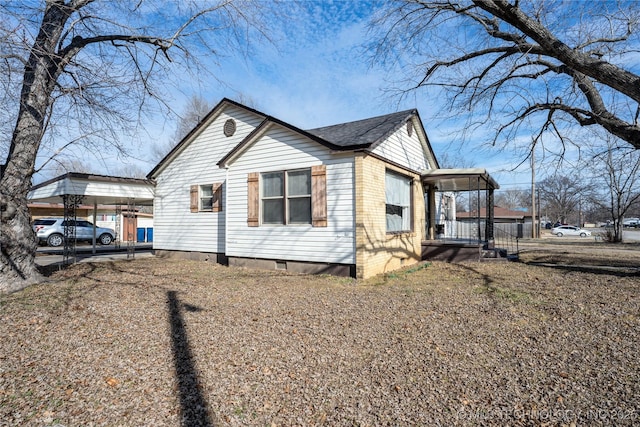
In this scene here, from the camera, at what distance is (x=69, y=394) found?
308cm

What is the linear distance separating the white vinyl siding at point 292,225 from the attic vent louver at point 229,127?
6.06ft

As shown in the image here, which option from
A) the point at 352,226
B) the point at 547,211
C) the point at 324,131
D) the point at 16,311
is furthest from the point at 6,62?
the point at 547,211

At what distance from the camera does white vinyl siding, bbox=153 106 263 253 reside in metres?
11.7

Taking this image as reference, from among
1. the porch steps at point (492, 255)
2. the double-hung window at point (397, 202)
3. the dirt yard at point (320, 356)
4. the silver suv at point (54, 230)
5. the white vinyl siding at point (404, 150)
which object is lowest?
the dirt yard at point (320, 356)

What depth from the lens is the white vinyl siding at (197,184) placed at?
1170 centimetres

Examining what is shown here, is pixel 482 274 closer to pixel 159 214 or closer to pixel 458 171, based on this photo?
pixel 458 171

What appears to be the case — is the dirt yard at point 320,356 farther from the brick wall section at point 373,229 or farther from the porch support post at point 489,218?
the porch support post at point 489,218

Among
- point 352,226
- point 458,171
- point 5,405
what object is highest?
point 458,171

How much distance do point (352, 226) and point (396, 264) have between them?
2477 millimetres

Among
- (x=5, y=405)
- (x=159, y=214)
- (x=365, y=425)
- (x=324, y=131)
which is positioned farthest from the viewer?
(x=159, y=214)

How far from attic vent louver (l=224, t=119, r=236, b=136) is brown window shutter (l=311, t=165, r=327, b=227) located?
14.5 ft

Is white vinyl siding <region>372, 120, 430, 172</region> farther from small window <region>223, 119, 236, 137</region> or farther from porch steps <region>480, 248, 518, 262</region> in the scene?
small window <region>223, 119, 236, 137</region>

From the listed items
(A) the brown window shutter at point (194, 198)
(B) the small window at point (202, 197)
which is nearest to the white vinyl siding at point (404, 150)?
(B) the small window at point (202, 197)

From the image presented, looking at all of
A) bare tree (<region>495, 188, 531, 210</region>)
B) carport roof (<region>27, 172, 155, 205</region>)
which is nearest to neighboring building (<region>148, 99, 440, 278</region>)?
carport roof (<region>27, 172, 155, 205</region>)
